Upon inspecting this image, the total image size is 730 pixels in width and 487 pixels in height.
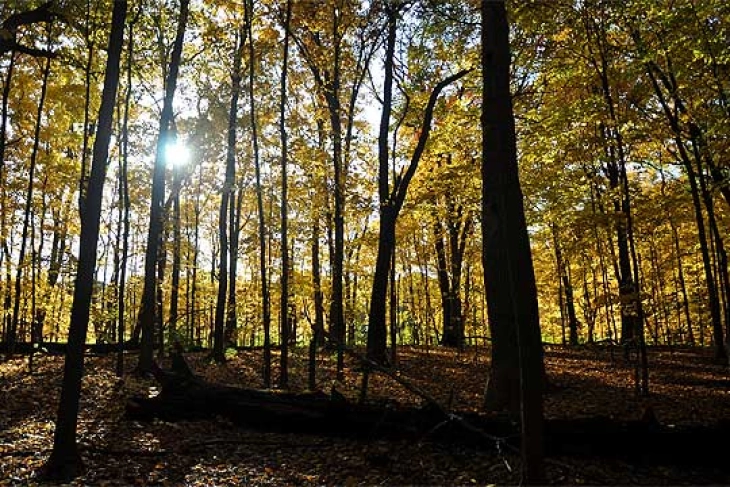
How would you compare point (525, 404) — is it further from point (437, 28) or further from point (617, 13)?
point (617, 13)

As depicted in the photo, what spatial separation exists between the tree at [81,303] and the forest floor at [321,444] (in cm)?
30

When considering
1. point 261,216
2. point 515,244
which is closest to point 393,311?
point 261,216

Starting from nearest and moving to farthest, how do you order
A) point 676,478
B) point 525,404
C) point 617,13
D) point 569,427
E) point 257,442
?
1. point 525,404
2. point 676,478
3. point 569,427
4. point 257,442
5. point 617,13

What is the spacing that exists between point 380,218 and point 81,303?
8.61 meters

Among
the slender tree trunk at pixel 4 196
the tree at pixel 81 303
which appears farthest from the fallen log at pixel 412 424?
the slender tree trunk at pixel 4 196

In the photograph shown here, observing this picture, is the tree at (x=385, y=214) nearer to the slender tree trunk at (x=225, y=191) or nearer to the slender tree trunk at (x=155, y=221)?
the slender tree trunk at (x=225, y=191)

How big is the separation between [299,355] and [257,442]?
831cm

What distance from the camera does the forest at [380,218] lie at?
607cm

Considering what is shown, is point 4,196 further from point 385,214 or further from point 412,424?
point 412,424

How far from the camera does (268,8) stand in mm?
12492

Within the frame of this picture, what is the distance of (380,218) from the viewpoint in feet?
45.0

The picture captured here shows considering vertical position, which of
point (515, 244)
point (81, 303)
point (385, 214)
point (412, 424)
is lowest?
point (412, 424)

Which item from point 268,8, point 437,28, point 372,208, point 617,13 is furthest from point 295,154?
point 617,13

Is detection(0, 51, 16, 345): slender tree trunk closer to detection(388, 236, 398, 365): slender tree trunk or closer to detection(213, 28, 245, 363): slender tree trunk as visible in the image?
detection(213, 28, 245, 363): slender tree trunk
